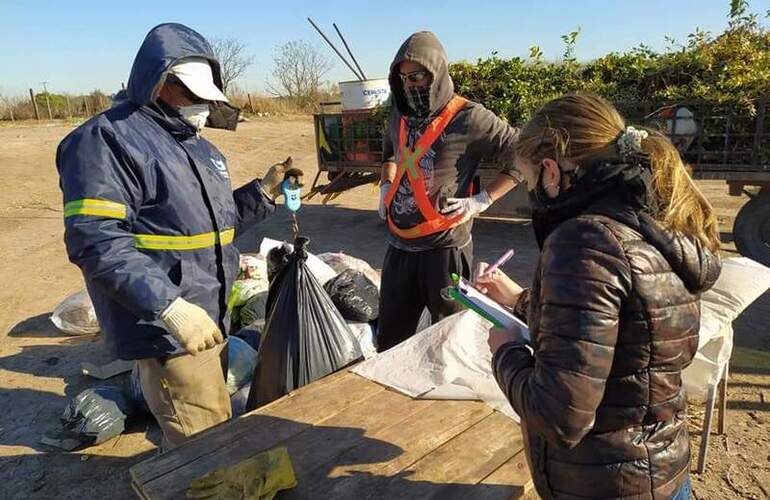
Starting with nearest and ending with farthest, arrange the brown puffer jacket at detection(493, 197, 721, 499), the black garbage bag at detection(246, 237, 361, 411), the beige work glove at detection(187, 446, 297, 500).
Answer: the brown puffer jacket at detection(493, 197, 721, 499), the beige work glove at detection(187, 446, 297, 500), the black garbage bag at detection(246, 237, 361, 411)

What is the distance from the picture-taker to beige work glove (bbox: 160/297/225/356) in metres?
1.78

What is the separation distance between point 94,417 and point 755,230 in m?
5.56

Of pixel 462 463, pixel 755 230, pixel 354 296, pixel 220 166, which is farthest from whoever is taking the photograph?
pixel 755 230

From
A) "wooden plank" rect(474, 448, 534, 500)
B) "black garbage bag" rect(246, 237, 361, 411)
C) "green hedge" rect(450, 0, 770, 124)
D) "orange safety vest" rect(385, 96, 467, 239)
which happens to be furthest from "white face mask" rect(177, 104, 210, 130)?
"green hedge" rect(450, 0, 770, 124)

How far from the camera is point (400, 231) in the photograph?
280 centimetres

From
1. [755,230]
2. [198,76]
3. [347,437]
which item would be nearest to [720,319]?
[347,437]

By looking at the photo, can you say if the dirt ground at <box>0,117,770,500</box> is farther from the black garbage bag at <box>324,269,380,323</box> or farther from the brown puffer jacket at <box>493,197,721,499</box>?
the brown puffer jacket at <box>493,197,721,499</box>

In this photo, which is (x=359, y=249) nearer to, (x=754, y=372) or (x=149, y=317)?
(x=754, y=372)

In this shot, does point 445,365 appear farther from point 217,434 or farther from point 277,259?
point 277,259

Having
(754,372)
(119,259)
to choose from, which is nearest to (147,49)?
(119,259)

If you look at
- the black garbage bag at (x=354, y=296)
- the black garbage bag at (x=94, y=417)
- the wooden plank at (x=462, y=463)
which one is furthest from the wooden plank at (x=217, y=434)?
the black garbage bag at (x=94, y=417)

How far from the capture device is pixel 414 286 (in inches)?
113

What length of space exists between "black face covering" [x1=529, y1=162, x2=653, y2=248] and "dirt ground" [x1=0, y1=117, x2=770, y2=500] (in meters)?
2.08

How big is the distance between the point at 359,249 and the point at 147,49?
465 centimetres
